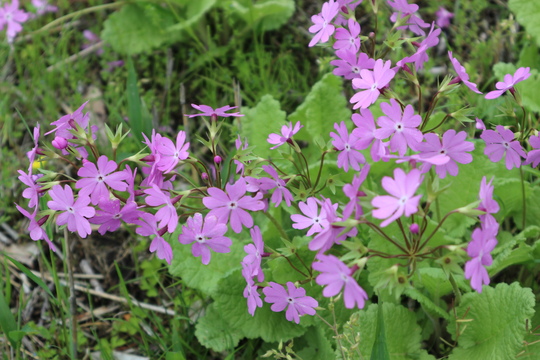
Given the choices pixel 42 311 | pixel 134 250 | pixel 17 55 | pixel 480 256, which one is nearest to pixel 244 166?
pixel 480 256

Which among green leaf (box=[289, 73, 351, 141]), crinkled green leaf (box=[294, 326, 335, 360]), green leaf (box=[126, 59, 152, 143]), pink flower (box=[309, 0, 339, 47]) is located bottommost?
crinkled green leaf (box=[294, 326, 335, 360])

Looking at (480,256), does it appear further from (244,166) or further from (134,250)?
(134,250)

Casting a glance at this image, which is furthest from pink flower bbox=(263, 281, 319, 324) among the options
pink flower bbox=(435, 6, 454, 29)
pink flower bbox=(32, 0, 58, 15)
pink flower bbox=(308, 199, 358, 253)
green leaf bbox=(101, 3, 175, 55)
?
pink flower bbox=(32, 0, 58, 15)

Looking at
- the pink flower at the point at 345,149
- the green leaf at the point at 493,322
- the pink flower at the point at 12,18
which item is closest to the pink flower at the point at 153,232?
the pink flower at the point at 345,149

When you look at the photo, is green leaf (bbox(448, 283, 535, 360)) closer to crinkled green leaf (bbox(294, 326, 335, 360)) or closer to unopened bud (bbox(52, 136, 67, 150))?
crinkled green leaf (bbox(294, 326, 335, 360))

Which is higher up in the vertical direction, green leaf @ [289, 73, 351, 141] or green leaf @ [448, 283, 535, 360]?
green leaf @ [289, 73, 351, 141]

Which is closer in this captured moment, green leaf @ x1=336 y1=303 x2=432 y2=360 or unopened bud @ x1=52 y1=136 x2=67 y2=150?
unopened bud @ x1=52 y1=136 x2=67 y2=150

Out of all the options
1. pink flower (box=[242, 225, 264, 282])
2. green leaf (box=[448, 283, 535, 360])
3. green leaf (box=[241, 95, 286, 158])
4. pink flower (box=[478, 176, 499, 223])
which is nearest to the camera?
pink flower (box=[478, 176, 499, 223])
